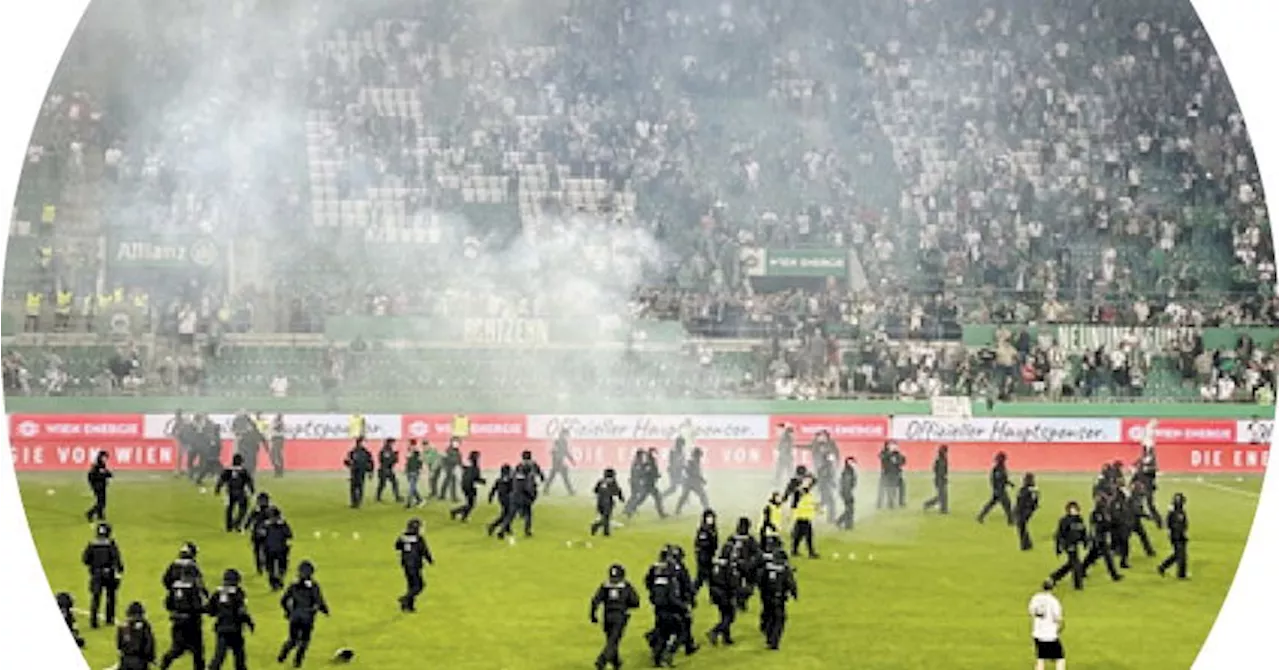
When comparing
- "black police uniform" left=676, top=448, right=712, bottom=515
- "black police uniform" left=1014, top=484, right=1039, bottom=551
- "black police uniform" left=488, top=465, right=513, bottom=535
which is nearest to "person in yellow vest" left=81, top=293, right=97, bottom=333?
"black police uniform" left=488, top=465, right=513, bottom=535

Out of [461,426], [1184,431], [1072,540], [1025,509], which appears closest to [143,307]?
[461,426]

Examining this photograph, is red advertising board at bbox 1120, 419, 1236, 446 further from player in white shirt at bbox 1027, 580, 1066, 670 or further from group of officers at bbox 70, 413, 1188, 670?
player in white shirt at bbox 1027, 580, 1066, 670

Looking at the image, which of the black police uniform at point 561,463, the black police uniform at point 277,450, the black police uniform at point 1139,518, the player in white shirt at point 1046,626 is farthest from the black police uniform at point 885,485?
the black police uniform at point 277,450

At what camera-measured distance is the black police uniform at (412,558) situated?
22031 millimetres

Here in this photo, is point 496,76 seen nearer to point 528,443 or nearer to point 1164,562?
point 528,443

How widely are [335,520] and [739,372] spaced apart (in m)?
5.88

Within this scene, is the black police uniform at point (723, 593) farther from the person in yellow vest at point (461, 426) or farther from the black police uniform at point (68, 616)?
the black police uniform at point (68, 616)

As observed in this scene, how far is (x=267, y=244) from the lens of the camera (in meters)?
26.1

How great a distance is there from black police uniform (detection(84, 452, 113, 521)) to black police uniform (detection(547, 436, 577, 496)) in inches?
207

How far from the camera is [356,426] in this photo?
27000 mm

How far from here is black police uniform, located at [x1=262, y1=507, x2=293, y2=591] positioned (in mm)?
22578

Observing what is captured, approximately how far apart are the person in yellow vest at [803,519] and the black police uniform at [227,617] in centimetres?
712

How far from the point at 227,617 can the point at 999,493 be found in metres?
10.8

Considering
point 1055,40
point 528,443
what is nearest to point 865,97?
point 1055,40
